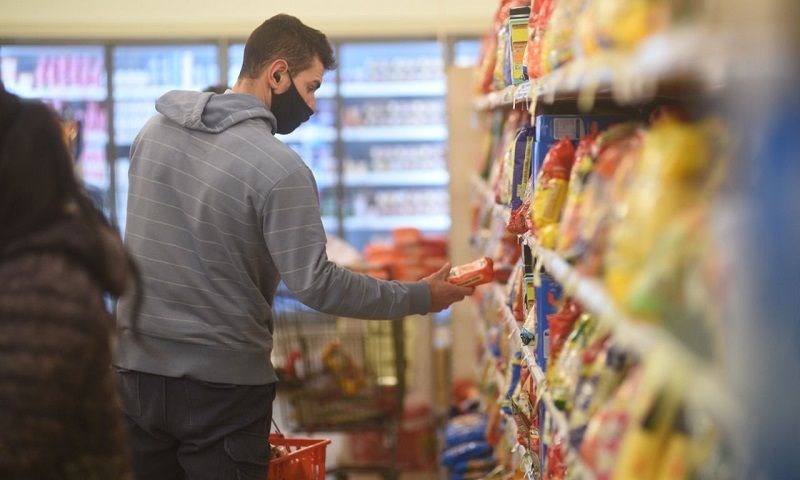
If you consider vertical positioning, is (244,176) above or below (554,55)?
below

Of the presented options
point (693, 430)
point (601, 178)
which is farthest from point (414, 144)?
point (693, 430)

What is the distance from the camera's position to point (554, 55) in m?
2.17

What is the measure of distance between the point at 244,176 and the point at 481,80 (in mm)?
1974

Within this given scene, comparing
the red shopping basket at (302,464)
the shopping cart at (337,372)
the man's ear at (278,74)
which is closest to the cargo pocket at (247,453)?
the red shopping basket at (302,464)

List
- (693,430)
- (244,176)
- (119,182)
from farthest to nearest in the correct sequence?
(119,182) → (244,176) → (693,430)

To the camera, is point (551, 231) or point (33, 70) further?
point (33, 70)

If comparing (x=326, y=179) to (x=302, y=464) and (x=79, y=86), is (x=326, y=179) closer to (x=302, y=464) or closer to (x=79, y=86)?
(x=79, y=86)

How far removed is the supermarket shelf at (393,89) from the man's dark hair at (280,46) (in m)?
4.30

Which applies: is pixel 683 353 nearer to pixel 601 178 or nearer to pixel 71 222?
pixel 601 178

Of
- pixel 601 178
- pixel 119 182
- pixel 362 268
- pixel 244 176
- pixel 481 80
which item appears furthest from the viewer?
pixel 119 182

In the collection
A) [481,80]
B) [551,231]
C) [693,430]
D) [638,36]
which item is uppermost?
[481,80]

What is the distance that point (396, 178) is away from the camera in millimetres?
7348

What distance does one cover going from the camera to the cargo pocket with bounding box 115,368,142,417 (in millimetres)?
2688

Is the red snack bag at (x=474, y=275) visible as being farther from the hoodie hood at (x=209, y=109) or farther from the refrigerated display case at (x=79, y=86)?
the refrigerated display case at (x=79, y=86)
